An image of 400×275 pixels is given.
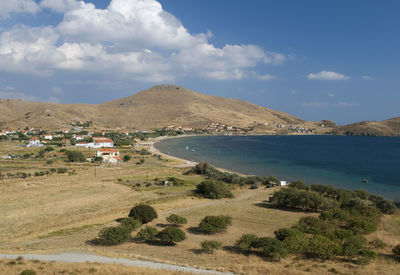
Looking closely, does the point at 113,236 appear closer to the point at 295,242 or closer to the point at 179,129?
the point at 295,242

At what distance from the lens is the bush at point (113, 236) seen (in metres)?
19.2

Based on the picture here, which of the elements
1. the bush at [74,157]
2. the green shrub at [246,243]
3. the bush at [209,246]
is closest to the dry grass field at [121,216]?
the bush at [209,246]

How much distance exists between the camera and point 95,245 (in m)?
19.3

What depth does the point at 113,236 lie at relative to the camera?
19.3 m

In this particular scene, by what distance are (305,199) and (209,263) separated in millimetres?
17458

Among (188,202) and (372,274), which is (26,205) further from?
(372,274)

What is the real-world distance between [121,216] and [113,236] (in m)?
7.81

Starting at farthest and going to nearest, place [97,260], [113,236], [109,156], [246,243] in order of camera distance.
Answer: [109,156], [113,236], [246,243], [97,260]

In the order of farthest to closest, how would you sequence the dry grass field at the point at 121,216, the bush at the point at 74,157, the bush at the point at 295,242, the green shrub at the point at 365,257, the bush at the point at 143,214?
the bush at the point at 74,157
the bush at the point at 143,214
the bush at the point at 295,242
the green shrub at the point at 365,257
the dry grass field at the point at 121,216

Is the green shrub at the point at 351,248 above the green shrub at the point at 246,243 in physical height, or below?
above

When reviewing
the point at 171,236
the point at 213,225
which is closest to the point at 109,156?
the point at 213,225

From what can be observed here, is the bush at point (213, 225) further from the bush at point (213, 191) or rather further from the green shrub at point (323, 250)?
the bush at point (213, 191)

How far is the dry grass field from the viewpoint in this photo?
51.9 feet

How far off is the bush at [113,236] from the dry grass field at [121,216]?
54cm
